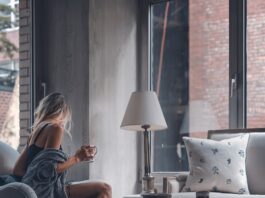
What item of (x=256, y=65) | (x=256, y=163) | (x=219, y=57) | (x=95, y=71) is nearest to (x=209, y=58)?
(x=219, y=57)

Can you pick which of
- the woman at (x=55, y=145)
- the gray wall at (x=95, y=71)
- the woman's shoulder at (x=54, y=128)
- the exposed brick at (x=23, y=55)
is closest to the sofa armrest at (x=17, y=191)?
the woman at (x=55, y=145)

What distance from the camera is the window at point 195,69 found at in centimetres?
→ 410

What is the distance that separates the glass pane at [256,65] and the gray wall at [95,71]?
1082 millimetres

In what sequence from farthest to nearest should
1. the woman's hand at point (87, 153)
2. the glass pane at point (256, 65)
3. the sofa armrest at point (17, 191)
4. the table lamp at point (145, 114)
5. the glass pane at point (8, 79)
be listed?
the glass pane at point (8, 79)
the glass pane at point (256, 65)
the table lamp at point (145, 114)
the woman's hand at point (87, 153)
the sofa armrest at point (17, 191)

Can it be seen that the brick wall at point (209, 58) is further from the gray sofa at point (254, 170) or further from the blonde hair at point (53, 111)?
the blonde hair at point (53, 111)

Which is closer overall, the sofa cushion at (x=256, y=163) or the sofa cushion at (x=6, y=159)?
the sofa cushion at (x=6, y=159)

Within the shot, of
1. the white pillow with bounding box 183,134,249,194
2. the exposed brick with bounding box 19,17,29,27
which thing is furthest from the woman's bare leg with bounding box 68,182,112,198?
the exposed brick with bounding box 19,17,29,27

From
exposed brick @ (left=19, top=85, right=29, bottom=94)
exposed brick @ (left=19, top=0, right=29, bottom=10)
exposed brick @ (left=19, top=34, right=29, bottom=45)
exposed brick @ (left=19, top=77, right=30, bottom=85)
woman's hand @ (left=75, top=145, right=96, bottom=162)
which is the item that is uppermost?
exposed brick @ (left=19, top=0, right=29, bottom=10)

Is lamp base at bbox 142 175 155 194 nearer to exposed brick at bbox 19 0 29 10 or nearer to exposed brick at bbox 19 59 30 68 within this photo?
exposed brick at bbox 19 59 30 68

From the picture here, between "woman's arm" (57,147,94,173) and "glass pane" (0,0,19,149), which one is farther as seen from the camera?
"glass pane" (0,0,19,149)

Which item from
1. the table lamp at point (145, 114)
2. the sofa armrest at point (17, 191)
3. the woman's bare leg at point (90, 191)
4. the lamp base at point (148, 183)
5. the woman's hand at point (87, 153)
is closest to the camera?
the sofa armrest at point (17, 191)

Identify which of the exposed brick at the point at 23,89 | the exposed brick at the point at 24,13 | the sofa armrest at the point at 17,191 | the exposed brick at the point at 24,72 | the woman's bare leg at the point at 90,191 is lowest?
the woman's bare leg at the point at 90,191

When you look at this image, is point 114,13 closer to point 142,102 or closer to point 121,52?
point 121,52

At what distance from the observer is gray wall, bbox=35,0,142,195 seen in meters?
4.14
